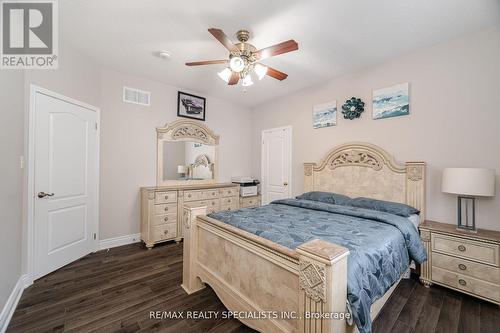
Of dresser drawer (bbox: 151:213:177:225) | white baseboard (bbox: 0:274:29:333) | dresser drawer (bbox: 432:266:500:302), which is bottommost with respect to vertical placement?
white baseboard (bbox: 0:274:29:333)

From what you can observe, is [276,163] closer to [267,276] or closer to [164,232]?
[164,232]

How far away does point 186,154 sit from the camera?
13.5 feet

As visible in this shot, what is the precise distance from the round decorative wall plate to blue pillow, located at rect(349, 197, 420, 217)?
4.21ft

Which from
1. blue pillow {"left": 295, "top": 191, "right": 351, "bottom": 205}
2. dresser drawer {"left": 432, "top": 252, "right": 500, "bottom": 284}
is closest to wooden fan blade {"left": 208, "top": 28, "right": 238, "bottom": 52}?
blue pillow {"left": 295, "top": 191, "right": 351, "bottom": 205}

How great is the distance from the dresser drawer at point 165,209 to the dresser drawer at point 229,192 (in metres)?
0.96

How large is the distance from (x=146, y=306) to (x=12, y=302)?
1.17 metres

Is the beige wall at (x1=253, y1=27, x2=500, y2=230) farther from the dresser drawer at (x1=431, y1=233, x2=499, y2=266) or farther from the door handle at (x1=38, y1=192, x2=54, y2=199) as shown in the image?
the door handle at (x1=38, y1=192, x2=54, y2=199)

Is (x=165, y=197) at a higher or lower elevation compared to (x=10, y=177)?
lower

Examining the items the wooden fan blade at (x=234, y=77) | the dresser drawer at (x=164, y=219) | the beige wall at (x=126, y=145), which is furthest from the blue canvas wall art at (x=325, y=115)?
the dresser drawer at (x=164, y=219)

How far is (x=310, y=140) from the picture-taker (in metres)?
3.93

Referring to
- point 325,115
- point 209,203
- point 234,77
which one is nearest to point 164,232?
point 209,203

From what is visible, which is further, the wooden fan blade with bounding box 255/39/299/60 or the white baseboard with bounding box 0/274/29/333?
the wooden fan blade with bounding box 255/39/299/60

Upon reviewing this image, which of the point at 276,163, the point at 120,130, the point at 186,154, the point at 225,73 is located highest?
the point at 225,73

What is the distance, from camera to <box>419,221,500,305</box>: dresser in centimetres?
196
